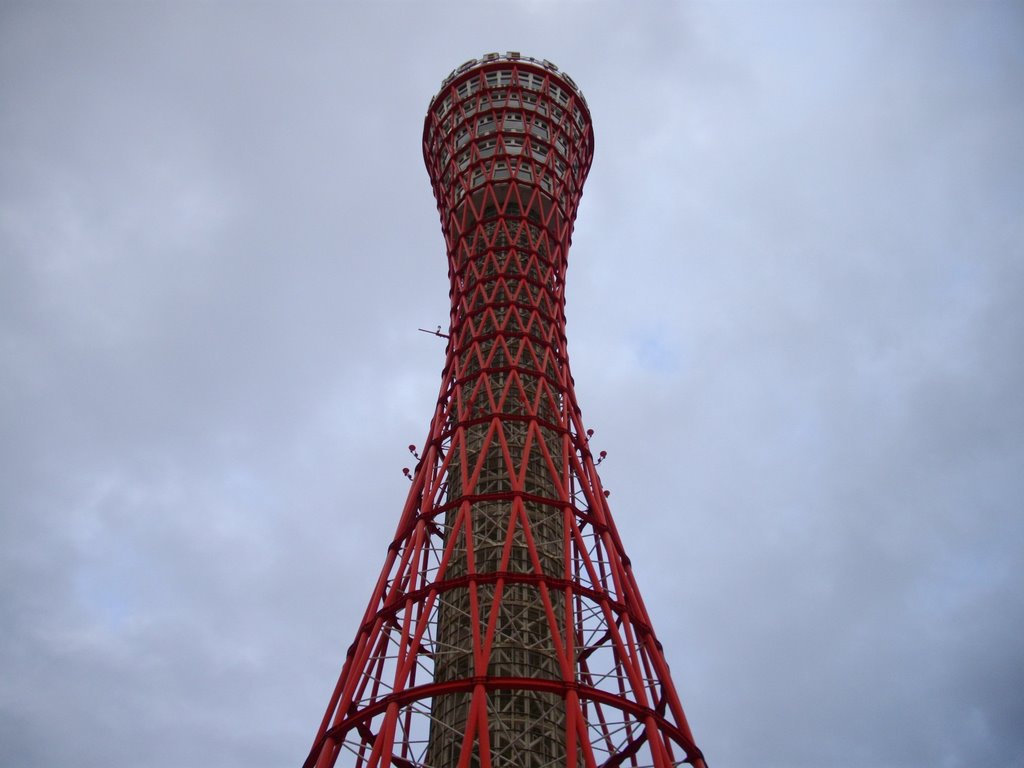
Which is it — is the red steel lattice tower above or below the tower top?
below

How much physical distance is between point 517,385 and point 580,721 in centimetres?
1453

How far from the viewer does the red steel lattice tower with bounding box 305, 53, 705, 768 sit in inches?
944

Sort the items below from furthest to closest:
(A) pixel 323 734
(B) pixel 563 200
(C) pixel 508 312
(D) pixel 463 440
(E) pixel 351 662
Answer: (B) pixel 563 200, (C) pixel 508 312, (D) pixel 463 440, (E) pixel 351 662, (A) pixel 323 734

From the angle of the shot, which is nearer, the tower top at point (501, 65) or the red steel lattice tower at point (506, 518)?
the red steel lattice tower at point (506, 518)

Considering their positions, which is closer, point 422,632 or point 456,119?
point 422,632

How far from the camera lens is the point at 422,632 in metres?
24.8

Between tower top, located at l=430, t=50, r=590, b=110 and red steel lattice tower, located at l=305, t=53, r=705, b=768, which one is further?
tower top, located at l=430, t=50, r=590, b=110

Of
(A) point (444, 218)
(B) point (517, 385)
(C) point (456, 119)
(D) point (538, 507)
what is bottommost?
(D) point (538, 507)

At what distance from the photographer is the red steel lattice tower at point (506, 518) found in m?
24.0

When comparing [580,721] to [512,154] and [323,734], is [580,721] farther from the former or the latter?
[512,154]

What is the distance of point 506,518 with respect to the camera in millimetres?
31578

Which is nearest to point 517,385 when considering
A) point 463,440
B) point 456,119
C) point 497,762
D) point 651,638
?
point 463,440

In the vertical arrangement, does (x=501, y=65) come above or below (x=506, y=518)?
above

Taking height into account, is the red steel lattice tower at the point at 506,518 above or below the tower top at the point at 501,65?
below
